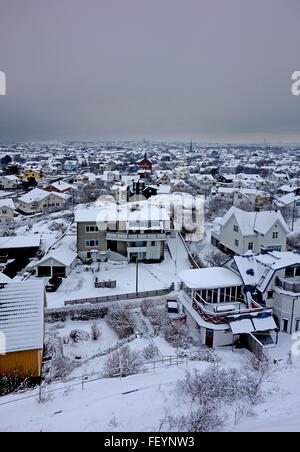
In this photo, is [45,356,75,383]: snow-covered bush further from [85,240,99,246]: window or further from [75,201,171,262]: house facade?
[85,240,99,246]: window

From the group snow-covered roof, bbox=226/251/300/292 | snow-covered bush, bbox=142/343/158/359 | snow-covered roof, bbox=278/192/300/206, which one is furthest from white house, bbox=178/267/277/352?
snow-covered roof, bbox=278/192/300/206

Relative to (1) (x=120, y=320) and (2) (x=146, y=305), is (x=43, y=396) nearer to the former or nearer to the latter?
(1) (x=120, y=320)

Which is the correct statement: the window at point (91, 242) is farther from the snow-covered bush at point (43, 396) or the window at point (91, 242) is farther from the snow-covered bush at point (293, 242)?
the snow-covered bush at point (293, 242)

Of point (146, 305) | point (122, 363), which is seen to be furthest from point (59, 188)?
point (122, 363)

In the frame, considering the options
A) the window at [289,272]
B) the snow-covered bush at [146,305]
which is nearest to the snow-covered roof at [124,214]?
the snow-covered bush at [146,305]

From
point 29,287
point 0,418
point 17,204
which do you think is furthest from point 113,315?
point 17,204
